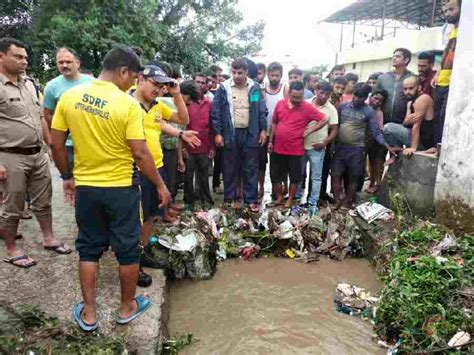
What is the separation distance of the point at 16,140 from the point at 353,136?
12.8 feet

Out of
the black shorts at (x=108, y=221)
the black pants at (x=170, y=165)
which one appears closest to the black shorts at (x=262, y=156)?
the black pants at (x=170, y=165)

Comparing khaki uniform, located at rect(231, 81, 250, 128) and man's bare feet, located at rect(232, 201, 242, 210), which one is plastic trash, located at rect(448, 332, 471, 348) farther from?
khaki uniform, located at rect(231, 81, 250, 128)

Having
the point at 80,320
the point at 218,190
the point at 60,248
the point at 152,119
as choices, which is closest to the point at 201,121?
the point at 218,190

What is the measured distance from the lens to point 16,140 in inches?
128

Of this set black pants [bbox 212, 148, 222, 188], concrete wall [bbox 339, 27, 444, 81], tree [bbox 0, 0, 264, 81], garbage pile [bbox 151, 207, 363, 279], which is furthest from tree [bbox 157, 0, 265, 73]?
garbage pile [bbox 151, 207, 363, 279]

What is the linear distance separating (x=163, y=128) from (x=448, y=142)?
283 centimetres

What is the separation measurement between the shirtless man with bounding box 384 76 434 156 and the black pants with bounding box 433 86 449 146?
0.25ft

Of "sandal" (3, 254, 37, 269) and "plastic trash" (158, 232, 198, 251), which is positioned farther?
"plastic trash" (158, 232, 198, 251)

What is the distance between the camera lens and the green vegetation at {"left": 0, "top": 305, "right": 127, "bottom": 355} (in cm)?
225

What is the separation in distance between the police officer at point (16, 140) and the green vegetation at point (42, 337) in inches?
33.0

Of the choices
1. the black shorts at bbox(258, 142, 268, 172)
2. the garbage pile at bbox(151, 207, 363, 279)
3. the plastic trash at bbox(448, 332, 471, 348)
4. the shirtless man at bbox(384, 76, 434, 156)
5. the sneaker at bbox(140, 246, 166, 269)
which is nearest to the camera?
the plastic trash at bbox(448, 332, 471, 348)

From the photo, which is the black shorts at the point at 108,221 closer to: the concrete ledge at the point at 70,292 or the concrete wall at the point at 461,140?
the concrete ledge at the point at 70,292

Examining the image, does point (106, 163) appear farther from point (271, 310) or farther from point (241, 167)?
point (241, 167)

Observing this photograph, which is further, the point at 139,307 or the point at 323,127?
the point at 323,127
